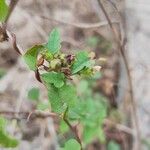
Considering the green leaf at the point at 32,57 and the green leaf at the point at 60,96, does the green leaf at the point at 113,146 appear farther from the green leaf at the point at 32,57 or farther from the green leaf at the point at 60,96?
the green leaf at the point at 32,57

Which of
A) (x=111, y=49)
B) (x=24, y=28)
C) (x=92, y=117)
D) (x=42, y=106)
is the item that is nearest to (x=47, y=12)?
(x=24, y=28)

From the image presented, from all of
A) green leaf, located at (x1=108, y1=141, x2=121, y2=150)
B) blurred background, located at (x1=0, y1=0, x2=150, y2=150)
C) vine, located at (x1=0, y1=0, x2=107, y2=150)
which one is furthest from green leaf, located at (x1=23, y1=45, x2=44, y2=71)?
green leaf, located at (x1=108, y1=141, x2=121, y2=150)

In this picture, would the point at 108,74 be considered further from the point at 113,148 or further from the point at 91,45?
the point at 113,148

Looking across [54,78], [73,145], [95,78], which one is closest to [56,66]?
[54,78]

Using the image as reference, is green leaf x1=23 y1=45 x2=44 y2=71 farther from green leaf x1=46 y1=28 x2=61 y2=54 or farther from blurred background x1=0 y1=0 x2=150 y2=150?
blurred background x1=0 y1=0 x2=150 y2=150

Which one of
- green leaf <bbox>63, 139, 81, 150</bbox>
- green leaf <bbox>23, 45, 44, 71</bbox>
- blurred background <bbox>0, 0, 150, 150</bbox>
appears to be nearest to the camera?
green leaf <bbox>23, 45, 44, 71</bbox>

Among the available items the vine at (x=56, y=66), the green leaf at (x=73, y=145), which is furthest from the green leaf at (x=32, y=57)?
the green leaf at (x=73, y=145)
